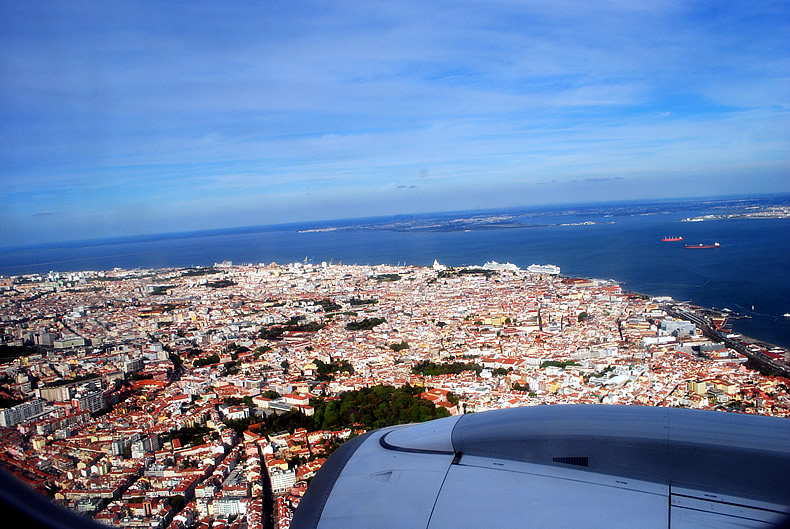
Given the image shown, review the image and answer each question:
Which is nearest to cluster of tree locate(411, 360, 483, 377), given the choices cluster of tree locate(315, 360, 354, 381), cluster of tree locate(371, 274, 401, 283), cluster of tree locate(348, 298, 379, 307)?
cluster of tree locate(315, 360, 354, 381)

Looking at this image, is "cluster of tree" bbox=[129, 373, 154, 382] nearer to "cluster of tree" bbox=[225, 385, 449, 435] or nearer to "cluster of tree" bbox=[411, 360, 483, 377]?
"cluster of tree" bbox=[225, 385, 449, 435]

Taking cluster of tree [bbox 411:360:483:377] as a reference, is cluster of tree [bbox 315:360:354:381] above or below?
below

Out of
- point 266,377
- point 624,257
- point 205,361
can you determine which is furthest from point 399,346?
point 624,257

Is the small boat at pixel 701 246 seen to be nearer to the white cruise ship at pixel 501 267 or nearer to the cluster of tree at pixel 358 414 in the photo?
the white cruise ship at pixel 501 267

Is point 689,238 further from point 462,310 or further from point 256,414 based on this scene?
point 256,414

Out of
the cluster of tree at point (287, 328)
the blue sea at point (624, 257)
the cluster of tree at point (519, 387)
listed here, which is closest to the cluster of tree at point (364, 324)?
the cluster of tree at point (287, 328)

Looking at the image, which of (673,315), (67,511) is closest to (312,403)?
(67,511)
